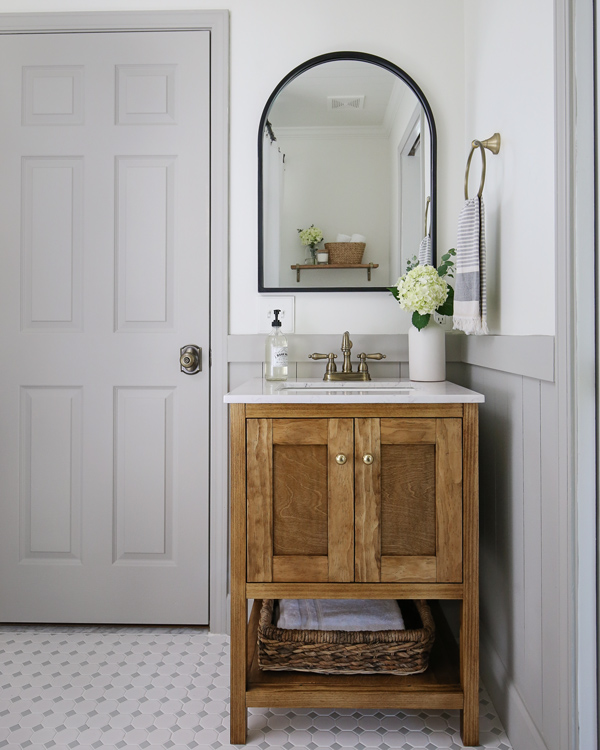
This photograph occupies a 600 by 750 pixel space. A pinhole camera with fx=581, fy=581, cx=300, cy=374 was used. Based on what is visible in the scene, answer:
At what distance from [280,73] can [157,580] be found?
5.72 feet

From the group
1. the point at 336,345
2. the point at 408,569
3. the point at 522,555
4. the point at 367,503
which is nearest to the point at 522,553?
the point at 522,555

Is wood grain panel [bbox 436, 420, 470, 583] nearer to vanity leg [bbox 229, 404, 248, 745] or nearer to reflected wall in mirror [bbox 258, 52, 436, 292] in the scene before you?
vanity leg [bbox 229, 404, 248, 745]

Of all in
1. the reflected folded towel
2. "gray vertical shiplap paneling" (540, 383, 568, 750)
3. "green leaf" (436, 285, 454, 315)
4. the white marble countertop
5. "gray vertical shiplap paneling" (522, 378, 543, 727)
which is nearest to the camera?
"gray vertical shiplap paneling" (540, 383, 568, 750)

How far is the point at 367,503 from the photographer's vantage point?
4.49 feet

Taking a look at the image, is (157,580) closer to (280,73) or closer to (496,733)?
(496,733)

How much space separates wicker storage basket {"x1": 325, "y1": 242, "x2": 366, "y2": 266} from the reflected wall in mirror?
0.02 metres

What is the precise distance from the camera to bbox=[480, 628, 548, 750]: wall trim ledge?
128 cm

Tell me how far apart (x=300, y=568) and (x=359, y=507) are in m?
0.20

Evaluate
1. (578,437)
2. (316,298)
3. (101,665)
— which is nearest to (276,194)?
(316,298)

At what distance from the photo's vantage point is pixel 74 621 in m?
1.98

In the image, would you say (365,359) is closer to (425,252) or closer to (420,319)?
(420,319)

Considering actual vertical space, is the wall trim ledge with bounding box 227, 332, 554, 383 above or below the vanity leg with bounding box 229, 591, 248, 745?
above

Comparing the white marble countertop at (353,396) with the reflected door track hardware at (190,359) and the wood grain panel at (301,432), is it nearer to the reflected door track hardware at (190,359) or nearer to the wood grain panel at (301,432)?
the wood grain panel at (301,432)

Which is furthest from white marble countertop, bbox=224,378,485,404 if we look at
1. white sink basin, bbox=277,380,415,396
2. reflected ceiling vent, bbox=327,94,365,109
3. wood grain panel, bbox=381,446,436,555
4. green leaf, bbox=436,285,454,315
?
reflected ceiling vent, bbox=327,94,365,109
